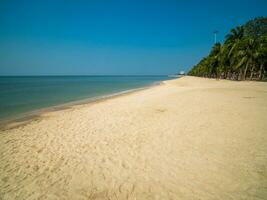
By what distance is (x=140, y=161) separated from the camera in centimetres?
462

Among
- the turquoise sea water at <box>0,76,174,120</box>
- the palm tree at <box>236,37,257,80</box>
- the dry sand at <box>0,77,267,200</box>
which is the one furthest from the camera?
the palm tree at <box>236,37,257,80</box>

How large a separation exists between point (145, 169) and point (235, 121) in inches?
228

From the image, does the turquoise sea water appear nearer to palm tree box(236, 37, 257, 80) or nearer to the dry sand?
the dry sand

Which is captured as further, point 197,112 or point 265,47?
point 265,47

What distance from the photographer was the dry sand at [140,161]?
11.4 feet

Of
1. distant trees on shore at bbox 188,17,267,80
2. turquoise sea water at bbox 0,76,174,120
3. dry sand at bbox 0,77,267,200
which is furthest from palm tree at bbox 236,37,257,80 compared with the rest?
dry sand at bbox 0,77,267,200

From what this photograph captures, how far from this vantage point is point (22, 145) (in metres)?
6.12

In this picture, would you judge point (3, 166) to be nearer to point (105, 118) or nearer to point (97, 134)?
point (97, 134)

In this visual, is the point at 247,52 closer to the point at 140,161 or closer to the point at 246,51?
the point at 246,51

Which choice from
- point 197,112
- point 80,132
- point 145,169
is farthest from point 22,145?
point 197,112

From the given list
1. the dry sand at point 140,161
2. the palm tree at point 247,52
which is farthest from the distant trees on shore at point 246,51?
the dry sand at point 140,161

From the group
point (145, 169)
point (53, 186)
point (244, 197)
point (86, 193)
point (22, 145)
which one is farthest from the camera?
point (22, 145)

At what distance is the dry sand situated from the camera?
3.47m

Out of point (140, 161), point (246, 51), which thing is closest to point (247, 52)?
point (246, 51)
